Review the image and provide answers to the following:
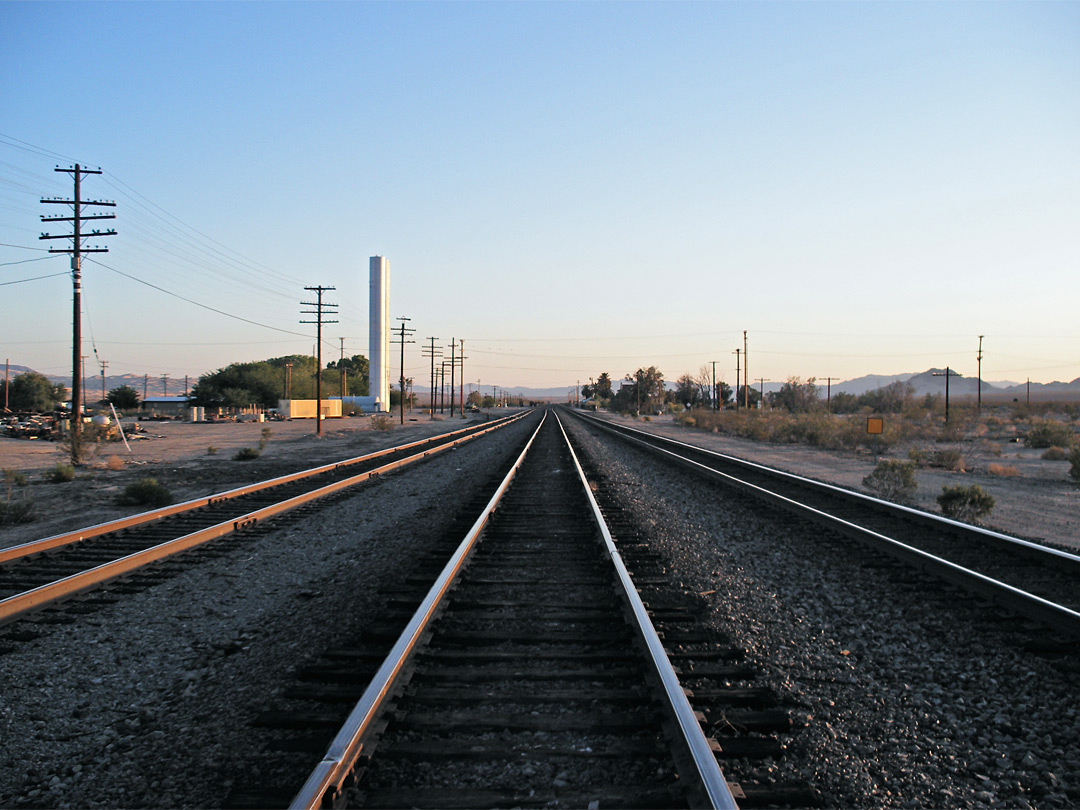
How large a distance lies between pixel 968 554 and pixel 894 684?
422 centimetres

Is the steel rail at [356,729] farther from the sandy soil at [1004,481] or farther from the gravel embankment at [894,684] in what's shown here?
the sandy soil at [1004,481]

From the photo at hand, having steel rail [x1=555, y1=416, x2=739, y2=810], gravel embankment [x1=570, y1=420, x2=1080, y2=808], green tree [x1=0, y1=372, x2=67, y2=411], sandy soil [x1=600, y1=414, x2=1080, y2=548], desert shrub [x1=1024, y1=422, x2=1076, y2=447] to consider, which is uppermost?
green tree [x1=0, y1=372, x2=67, y2=411]

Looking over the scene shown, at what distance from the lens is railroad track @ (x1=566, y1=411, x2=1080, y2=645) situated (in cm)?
536

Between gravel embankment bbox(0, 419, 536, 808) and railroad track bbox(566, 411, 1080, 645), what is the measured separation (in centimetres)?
518

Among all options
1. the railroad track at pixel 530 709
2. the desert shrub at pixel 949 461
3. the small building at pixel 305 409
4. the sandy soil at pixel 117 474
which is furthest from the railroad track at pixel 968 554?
the small building at pixel 305 409

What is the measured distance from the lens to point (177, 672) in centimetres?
440

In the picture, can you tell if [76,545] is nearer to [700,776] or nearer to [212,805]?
[212,805]

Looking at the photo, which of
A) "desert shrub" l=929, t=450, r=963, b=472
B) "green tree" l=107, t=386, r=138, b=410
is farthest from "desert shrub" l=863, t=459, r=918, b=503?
"green tree" l=107, t=386, r=138, b=410

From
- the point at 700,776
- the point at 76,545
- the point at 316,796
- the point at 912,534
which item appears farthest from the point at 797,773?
the point at 76,545

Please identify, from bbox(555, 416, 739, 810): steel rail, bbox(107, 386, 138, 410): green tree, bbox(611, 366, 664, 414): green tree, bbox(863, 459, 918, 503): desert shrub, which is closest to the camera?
bbox(555, 416, 739, 810): steel rail

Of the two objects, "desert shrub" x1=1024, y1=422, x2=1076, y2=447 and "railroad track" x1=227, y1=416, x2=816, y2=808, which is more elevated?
"desert shrub" x1=1024, y1=422, x2=1076, y2=447

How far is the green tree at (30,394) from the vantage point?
7600 cm

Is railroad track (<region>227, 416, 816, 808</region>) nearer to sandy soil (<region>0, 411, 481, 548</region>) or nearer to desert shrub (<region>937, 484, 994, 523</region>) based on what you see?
sandy soil (<region>0, 411, 481, 548</region>)

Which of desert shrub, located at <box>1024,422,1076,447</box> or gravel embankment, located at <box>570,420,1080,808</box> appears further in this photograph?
desert shrub, located at <box>1024,422,1076,447</box>
